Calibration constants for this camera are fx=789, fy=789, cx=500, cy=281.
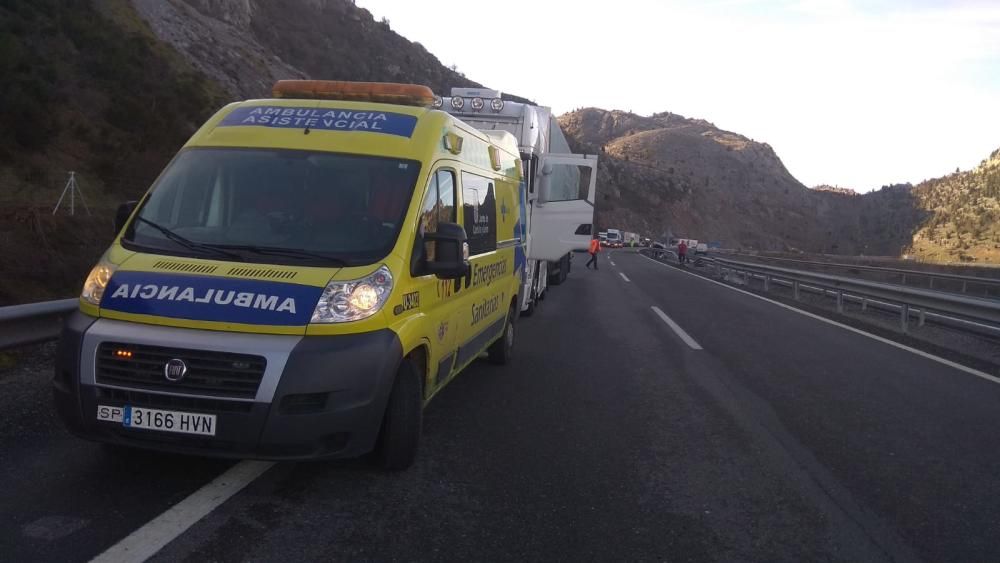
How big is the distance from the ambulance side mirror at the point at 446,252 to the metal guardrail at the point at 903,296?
28.8ft

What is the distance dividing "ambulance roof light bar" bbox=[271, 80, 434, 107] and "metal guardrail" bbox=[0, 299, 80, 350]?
2443 millimetres

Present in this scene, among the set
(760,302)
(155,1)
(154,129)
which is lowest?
(760,302)

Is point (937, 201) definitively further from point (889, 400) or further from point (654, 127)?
point (889, 400)

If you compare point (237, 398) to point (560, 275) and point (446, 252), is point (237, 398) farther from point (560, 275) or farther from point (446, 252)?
point (560, 275)

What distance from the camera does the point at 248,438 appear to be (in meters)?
4.21

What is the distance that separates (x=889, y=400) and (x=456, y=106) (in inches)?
329

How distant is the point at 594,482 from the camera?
5.13m

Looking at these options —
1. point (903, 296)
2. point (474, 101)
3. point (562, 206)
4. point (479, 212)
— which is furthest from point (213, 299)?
point (903, 296)

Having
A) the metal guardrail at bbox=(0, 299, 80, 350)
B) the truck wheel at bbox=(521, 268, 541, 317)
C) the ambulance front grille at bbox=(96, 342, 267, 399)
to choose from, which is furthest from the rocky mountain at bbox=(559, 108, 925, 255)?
the ambulance front grille at bbox=(96, 342, 267, 399)

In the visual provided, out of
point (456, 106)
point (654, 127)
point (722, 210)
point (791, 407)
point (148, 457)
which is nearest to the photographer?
point (148, 457)

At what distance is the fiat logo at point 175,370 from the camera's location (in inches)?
166

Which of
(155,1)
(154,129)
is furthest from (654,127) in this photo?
(154,129)

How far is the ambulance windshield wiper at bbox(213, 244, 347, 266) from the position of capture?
190 inches

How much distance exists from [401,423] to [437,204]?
1666mm
